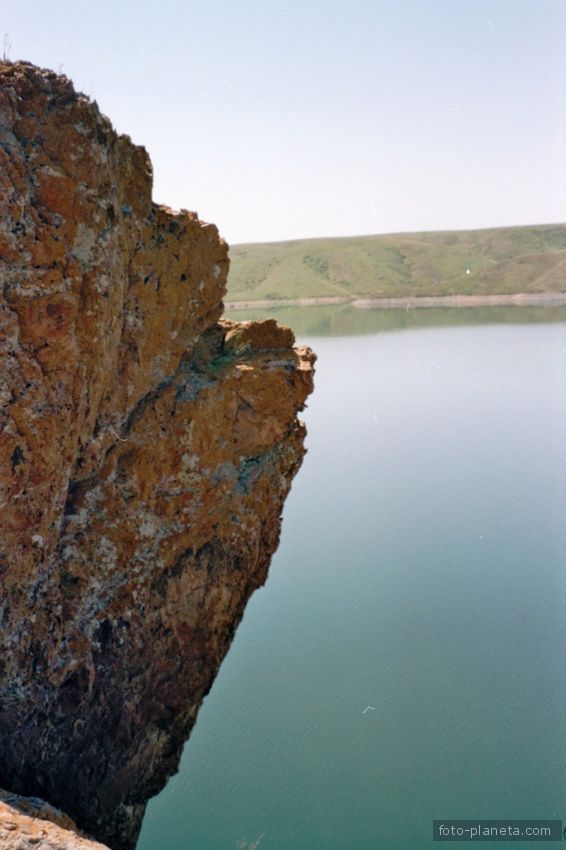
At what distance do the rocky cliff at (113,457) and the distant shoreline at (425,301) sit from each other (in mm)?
99128

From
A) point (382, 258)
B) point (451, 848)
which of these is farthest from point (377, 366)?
point (382, 258)

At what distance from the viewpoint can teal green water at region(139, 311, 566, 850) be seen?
11555mm

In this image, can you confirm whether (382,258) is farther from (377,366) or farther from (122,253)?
(122,253)

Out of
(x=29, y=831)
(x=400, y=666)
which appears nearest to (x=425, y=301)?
(x=400, y=666)

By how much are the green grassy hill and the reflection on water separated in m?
14.5

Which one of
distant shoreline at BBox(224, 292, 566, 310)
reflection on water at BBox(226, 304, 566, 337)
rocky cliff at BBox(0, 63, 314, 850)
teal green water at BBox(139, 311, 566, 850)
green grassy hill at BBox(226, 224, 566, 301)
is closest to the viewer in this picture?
rocky cliff at BBox(0, 63, 314, 850)

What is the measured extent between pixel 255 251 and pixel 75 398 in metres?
193

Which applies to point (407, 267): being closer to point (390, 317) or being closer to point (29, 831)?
point (390, 317)

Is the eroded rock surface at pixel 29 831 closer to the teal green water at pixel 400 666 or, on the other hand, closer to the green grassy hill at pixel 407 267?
the teal green water at pixel 400 666

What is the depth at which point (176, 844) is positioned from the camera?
10914 mm

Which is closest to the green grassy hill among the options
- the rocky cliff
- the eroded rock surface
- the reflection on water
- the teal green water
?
the reflection on water

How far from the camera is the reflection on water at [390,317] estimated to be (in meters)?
80.2

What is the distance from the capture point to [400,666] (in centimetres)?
1526

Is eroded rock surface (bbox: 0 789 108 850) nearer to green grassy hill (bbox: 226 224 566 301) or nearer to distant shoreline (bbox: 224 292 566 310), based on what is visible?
distant shoreline (bbox: 224 292 566 310)
